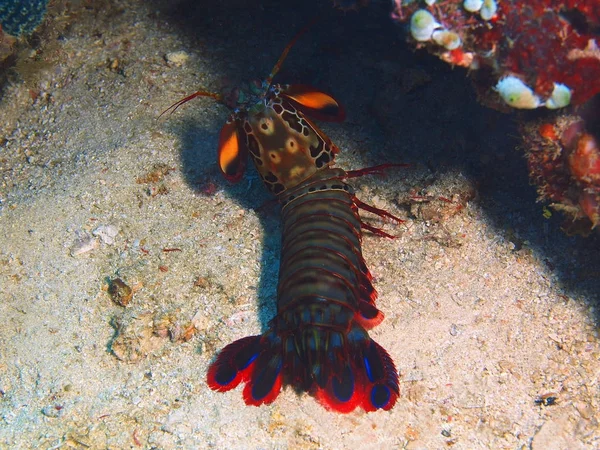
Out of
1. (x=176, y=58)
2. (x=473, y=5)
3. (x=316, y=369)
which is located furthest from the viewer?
(x=176, y=58)

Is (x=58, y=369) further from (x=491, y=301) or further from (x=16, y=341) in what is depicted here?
(x=491, y=301)

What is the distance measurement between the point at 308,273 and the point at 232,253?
924 millimetres

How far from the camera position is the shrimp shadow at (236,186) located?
4.30 meters

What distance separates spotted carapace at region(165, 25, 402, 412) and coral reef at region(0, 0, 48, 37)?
3.02m

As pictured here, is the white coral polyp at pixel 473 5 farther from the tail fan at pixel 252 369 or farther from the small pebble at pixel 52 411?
the small pebble at pixel 52 411

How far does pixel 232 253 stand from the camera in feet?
14.3

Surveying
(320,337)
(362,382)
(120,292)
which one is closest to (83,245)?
(120,292)

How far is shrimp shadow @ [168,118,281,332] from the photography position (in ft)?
14.1

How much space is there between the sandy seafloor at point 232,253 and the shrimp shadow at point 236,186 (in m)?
0.02

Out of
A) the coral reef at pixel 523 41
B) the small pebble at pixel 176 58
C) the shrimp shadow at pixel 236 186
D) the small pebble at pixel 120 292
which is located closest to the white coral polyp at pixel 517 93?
the coral reef at pixel 523 41

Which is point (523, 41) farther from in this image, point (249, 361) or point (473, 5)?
point (249, 361)

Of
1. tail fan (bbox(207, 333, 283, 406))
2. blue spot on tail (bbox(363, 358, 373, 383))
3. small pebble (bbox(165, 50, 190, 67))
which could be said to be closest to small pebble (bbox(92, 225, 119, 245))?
tail fan (bbox(207, 333, 283, 406))

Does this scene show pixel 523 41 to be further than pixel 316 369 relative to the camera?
No

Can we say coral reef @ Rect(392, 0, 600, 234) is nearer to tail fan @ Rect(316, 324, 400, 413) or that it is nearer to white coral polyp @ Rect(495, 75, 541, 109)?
white coral polyp @ Rect(495, 75, 541, 109)
